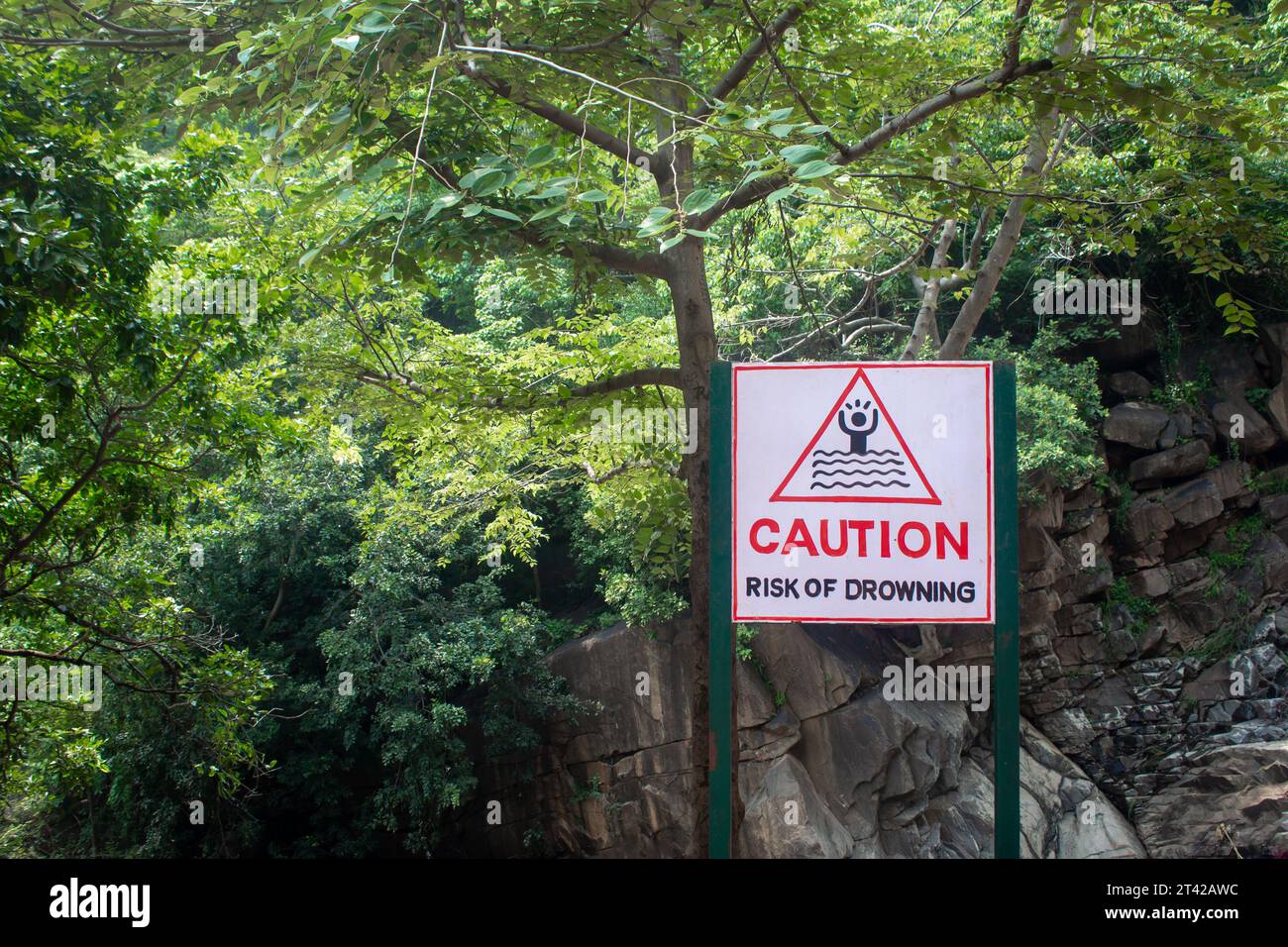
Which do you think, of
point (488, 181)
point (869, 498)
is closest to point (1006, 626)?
point (869, 498)

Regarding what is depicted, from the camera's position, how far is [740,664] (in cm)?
1074

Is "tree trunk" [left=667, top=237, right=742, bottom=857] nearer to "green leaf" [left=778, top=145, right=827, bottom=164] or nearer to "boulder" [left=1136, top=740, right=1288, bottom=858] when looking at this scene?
"green leaf" [left=778, top=145, right=827, bottom=164]

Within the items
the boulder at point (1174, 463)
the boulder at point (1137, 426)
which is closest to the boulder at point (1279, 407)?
the boulder at point (1174, 463)

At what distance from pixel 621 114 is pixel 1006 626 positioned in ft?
13.3

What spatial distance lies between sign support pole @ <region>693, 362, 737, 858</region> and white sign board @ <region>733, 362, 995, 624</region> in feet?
0.09

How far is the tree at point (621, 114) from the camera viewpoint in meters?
4.17

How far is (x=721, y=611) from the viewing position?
113 inches

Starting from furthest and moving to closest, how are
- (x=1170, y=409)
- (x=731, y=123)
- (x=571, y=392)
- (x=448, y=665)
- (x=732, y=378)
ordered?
(x=1170, y=409) → (x=448, y=665) → (x=571, y=392) → (x=731, y=123) → (x=732, y=378)

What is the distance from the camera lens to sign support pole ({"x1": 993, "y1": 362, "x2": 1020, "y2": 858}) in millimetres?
2713

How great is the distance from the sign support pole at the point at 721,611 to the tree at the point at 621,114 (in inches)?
40.5

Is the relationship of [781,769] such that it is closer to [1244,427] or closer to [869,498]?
[1244,427]

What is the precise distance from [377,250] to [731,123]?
75.5 inches
